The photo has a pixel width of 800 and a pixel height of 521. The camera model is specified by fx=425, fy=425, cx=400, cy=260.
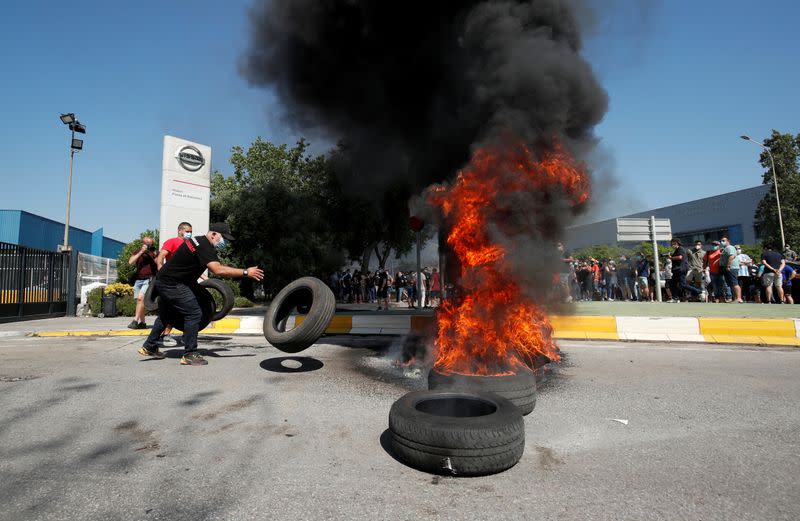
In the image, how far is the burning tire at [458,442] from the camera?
2596 millimetres

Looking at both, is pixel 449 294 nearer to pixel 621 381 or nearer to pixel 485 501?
pixel 621 381

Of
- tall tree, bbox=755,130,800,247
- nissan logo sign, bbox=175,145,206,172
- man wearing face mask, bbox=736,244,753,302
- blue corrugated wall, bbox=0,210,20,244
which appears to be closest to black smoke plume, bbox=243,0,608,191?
nissan logo sign, bbox=175,145,206,172

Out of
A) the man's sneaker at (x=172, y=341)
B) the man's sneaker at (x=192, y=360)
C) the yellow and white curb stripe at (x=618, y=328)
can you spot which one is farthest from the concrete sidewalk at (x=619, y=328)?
the man's sneaker at (x=192, y=360)

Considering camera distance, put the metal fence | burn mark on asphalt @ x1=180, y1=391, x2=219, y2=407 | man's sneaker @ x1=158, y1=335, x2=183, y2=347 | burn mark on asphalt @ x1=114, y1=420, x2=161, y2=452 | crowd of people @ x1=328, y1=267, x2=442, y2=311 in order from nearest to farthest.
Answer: burn mark on asphalt @ x1=114, y1=420, x2=161, y2=452 < burn mark on asphalt @ x1=180, y1=391, x2=219, y2=407 < man's sneaker @ x1=158, y1=335, x2=183, y2=347 < the metal fence < crowd of people @ x1=328, y1=267, x2=442, y2=311

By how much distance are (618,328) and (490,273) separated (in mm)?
4706

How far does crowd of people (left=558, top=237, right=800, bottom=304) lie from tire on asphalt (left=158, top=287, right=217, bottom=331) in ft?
22.6

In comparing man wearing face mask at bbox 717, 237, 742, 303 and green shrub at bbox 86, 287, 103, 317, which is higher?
man wearing face mask at bbox 717, 237, 742, 303

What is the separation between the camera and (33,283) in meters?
12.4

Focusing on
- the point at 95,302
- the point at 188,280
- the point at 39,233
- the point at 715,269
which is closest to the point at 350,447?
the point at 188,280

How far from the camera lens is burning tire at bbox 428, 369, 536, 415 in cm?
371

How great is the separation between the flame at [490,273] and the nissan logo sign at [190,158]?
12718 mm

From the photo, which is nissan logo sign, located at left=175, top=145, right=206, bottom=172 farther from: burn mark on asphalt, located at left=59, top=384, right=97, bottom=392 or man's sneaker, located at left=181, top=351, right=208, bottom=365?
burn mark on asphalt, located at left=59, top=384, right=97, bottom=392

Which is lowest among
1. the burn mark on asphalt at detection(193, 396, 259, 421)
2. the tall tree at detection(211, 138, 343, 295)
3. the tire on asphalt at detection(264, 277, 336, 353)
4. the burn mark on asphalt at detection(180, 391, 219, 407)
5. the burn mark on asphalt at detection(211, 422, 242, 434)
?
the burn mark on asphalt at detection(211, 422, 242, 434)

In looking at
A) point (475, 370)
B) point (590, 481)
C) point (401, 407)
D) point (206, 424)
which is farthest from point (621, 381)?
point (206, 424)
